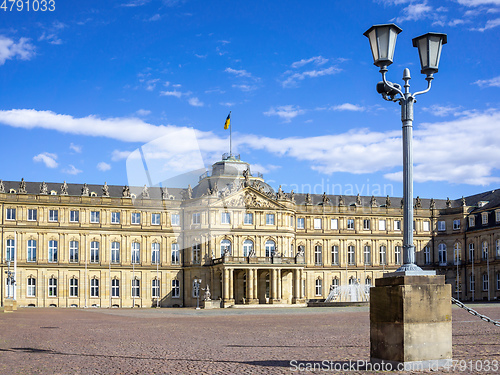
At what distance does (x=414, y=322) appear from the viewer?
14867 millimetres

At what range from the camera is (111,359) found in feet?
63.0

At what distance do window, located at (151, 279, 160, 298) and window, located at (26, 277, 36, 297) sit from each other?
15151 mm

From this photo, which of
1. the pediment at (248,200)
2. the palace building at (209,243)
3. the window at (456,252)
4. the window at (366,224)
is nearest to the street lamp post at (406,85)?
the palace building at (209,243)

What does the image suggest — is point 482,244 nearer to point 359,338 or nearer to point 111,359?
point 359,338

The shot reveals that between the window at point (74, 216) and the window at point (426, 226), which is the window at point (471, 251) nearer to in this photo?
the window at point (426, 226)

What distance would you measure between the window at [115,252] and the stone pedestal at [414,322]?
76.0 m

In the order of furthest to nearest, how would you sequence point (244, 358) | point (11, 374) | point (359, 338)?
1. point (359, 338)
2. point (244, 358)
3. point (11, 374)

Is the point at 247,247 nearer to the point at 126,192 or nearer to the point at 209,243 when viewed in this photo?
the point at 209,243

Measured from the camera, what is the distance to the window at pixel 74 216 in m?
86.6

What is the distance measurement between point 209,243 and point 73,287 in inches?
727

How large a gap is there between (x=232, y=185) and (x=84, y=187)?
19599 millimetres

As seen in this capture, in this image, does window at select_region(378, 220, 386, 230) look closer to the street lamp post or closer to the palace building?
the palace building

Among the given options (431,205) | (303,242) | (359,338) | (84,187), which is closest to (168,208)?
(84,187)

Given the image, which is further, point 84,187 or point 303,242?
point 303,242
